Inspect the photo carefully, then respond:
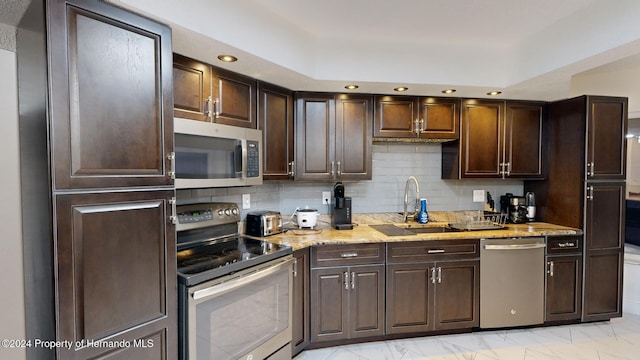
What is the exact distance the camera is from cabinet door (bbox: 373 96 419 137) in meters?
2.83

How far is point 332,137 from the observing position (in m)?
2.76

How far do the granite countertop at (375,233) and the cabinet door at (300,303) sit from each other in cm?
13

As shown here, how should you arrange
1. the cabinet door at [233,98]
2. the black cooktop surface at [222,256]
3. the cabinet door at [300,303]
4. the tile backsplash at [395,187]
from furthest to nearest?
1. the tile backsplash at [395,187]
2. the cabinet door at [300,303]
3. the cabinet door at [233,98]
4. the black cooktop surface at [222,256]

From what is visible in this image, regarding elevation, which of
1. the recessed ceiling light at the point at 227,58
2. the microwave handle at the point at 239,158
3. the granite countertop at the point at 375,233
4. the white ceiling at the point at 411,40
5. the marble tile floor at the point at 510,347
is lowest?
the marble tile floor at the point at 510,347

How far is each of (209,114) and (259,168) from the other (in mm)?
528

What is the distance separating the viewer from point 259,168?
2.30m

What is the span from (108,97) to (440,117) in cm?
263

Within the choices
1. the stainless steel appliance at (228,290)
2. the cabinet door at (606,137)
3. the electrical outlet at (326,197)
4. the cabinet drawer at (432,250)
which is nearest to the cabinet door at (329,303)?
the stainless steel appliance at (228,290)

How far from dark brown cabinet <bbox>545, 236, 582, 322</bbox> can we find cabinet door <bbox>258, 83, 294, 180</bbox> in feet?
8.09

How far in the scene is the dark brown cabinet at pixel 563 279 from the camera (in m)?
2.75

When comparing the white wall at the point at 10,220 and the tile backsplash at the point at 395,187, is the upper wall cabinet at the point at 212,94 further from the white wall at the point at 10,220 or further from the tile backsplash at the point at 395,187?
the tile backsplash at the point at 395,187

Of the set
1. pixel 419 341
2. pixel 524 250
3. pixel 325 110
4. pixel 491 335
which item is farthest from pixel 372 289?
pixel 325 110

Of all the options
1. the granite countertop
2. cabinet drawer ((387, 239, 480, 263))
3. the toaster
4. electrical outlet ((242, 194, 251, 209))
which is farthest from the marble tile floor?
electrical outlet ((242, 194, 251, 209))

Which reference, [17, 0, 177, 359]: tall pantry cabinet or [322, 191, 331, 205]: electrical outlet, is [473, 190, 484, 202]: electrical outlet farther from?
[17, 0, 177, 359]: tall pantry cabinet
